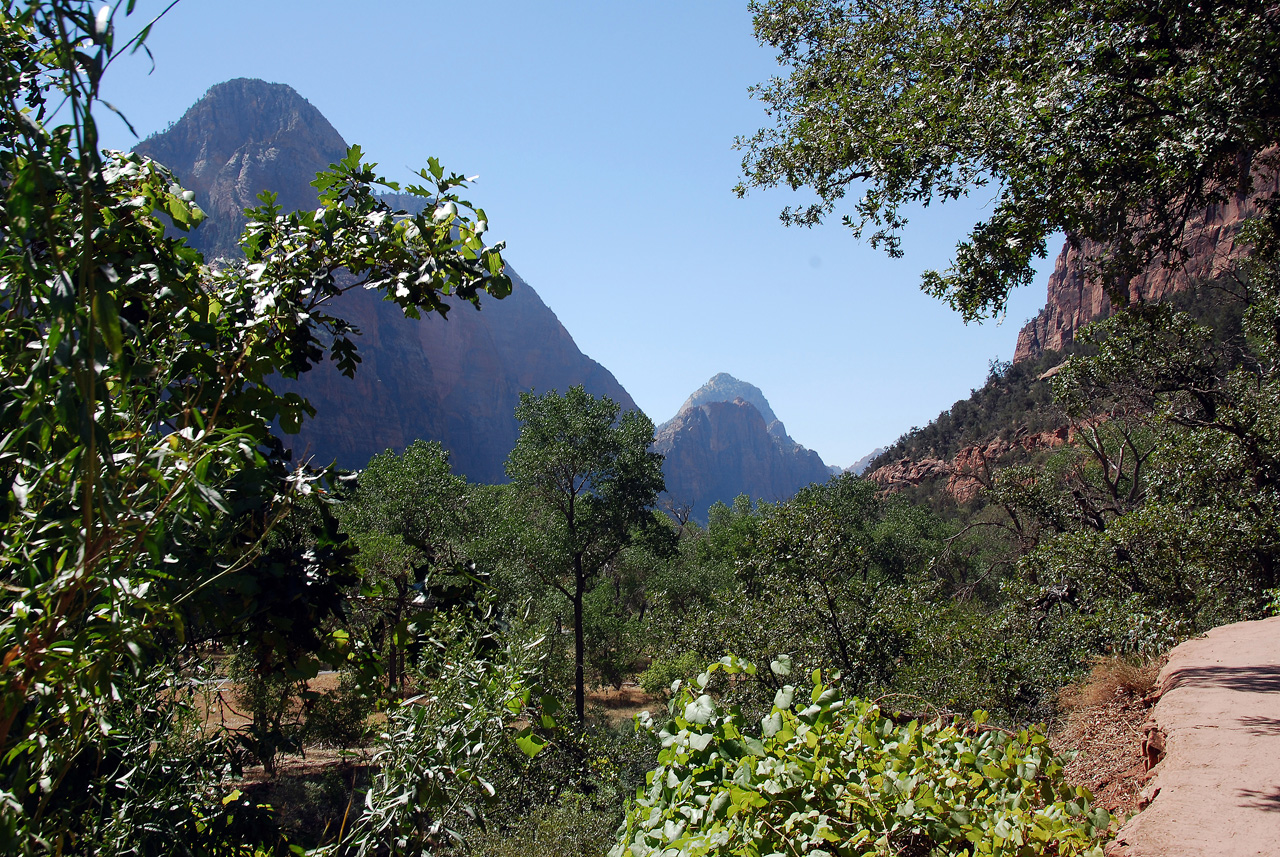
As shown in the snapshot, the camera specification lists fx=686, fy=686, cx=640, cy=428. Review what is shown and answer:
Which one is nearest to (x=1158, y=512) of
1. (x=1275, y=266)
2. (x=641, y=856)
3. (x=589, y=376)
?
(x=1275, y=266)

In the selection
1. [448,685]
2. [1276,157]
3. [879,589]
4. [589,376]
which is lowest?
[879,589]

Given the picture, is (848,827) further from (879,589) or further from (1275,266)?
(1275,266)

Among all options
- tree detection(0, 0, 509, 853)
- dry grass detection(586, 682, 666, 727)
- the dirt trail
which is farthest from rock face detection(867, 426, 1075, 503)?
tree detection(0, 0, 509, 853)

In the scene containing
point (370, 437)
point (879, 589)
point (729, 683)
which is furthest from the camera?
point (370, 437)

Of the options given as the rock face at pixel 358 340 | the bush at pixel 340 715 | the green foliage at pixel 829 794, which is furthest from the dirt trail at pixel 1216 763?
the rock face at pixel 358 340

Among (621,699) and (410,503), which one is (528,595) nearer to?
(410,503)

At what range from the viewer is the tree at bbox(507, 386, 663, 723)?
18.6 metres

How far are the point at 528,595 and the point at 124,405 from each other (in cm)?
497

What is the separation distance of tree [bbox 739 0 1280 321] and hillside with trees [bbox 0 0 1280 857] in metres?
0.03

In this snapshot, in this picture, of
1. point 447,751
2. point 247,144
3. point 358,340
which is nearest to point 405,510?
point 447,751

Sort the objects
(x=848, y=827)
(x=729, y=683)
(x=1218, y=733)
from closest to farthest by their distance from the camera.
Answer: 1. (x=848, y=827)
2. (x=1218, y=733)
3. (x=729, y=683)

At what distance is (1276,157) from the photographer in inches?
210

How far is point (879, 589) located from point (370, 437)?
107m

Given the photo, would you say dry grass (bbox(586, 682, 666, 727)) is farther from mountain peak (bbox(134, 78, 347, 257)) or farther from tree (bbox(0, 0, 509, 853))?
mountain peak (bbox(134, 78, 347, 257))
